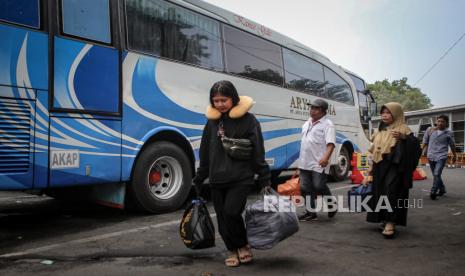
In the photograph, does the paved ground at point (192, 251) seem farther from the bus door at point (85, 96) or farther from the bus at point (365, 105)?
the bus at point (365, 105)

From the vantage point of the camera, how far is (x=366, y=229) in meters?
5.26

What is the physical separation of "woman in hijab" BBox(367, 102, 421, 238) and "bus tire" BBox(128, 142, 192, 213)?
9.11 ft

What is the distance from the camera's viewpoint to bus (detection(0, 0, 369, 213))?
455cm

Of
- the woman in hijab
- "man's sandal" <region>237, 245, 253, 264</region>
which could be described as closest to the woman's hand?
the woman in hijab

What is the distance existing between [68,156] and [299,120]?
589 centimetres

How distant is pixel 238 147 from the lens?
3582 millimetres

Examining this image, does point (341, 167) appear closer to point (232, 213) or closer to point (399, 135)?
point (399, 135)

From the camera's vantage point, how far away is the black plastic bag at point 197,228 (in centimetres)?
359

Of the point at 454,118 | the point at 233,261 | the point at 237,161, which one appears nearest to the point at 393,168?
the point at 237,161

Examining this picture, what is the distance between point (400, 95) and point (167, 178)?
65670mm

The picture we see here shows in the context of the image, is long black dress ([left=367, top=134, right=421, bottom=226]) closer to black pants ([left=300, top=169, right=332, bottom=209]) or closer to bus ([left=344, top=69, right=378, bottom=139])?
black pants ([left=300, top=169, right=332, bottom=209])

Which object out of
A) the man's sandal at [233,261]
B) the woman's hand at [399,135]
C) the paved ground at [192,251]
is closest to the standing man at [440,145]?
the paved ground at [192,251]

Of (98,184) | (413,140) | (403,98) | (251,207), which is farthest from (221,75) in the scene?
(403,98)

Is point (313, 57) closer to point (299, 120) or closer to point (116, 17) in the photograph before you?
point (299, 120)
